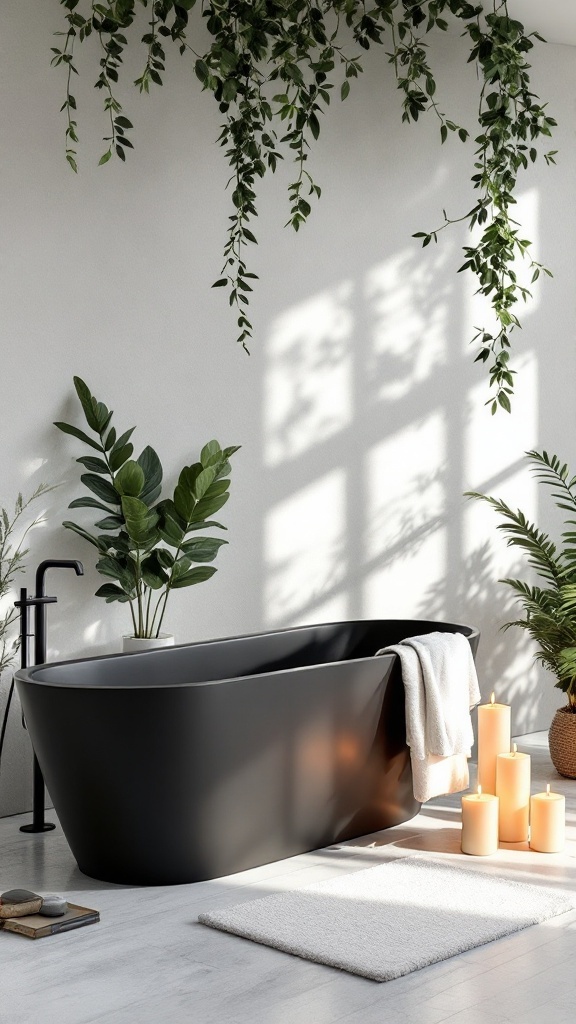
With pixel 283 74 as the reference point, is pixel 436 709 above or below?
below

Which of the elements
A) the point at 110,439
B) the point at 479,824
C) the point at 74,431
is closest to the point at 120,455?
the point at 110,439

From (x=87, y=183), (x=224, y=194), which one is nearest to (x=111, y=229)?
(x=87, y=183)

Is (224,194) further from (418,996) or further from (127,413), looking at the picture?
(418,996)

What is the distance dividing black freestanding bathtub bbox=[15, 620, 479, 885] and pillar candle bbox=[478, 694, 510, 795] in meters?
0.33

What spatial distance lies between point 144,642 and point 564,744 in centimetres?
168

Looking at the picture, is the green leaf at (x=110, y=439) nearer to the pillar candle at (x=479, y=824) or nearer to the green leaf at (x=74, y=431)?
the green leaf at (x=74, y=431)

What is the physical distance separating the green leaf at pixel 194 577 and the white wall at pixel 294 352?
26 centimetres

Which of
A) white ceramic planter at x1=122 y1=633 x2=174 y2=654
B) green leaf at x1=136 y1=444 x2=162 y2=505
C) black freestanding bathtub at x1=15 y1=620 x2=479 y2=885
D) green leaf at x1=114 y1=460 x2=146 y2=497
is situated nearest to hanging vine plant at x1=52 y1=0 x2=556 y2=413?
green leaf at x1=136 y1=444 x2=162 y2=505

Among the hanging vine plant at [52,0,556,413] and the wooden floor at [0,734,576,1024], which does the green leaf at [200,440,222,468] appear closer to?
the hanging vine plant at [52,0,556,413]

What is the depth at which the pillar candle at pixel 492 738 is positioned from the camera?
400cm

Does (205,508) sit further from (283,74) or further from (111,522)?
(283,74)

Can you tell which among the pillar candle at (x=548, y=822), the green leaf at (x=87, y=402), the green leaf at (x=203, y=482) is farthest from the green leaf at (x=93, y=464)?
the pillar candle at (x=548, y=822)

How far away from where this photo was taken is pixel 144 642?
166 inches

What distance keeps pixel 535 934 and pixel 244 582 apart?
2.04m
